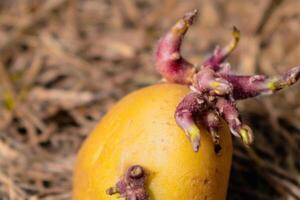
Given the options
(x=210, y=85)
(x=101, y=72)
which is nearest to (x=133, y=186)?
(x=210, y=85)

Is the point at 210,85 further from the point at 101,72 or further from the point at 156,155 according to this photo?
the point at 101,72

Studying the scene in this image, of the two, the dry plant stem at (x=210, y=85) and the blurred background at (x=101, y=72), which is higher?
the blurred background at (x=101, y=72)

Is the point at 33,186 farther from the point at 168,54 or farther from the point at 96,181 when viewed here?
the point at 168,54

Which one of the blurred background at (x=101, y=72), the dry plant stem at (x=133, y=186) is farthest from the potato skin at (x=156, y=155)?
the blurred background at (x=101, y=72)

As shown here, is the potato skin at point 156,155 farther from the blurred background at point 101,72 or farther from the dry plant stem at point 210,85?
the blurred background at point 101,72

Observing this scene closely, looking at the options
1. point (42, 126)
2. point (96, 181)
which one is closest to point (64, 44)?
point (42, 126)

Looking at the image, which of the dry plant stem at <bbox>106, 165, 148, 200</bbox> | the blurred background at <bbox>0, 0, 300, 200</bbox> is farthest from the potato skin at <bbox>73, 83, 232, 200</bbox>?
the blurred background at <bbox>0, 0, 300, 200</bbox>
